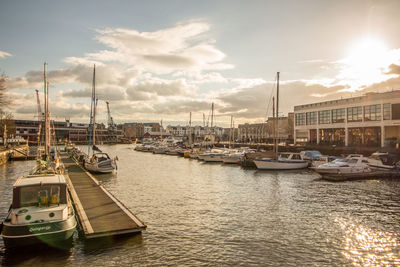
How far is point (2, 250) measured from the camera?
13.6 metres

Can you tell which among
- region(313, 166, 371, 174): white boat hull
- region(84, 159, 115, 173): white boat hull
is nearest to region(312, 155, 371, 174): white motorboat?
region(313, 166, 371, 174): white boat hull

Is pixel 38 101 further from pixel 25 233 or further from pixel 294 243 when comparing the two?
pixel 294 243

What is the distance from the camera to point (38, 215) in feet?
42.2

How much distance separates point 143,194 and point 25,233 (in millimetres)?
14931

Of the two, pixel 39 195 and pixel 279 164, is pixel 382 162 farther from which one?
pixel 39 195

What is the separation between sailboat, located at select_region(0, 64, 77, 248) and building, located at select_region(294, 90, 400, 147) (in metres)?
63.3

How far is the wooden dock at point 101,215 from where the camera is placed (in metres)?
14.6

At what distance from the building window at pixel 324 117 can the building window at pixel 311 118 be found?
181 cm

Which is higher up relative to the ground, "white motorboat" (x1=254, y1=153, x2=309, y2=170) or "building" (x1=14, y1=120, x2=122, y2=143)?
"building" (x1=14, y1=120, x2=122, y2=143)

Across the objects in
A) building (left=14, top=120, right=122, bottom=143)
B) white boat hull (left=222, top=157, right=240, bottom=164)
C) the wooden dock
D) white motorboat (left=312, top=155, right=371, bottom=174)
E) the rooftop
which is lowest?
the wooden dock

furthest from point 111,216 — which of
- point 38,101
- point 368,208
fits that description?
point 38,101

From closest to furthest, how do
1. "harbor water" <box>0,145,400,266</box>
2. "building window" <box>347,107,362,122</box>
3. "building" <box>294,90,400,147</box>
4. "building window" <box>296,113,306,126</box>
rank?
"harbor water" <box>0,145,400,266</box> < "building" <box>294,90,400,147</box> < "building window" <box>347,107,362,122</box> < "building window" <box>296,113,306,126</box>

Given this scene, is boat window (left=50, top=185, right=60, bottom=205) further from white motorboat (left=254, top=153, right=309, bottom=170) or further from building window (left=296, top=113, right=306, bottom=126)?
building window (left=296, top=113, right=306, bottom=126)

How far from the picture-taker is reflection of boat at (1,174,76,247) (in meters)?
12.5
